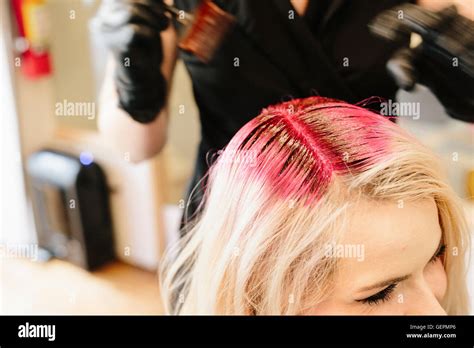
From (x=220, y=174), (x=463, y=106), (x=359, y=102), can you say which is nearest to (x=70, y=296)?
(x=220, y=174)

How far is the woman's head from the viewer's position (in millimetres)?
825

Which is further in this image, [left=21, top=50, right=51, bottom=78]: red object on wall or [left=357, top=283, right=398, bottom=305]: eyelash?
[left=21, top=50, right=51, bottom=78]: red object on wall

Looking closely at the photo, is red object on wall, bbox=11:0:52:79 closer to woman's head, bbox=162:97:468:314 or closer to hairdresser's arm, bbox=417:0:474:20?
woman's head, bbox=162:97:468:314

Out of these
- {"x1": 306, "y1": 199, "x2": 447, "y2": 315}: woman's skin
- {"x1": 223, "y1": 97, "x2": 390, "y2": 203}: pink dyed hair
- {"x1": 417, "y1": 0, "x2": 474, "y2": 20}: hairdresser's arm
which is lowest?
{"x1": 306, "y1": 199, "x2": 447, "y2": 315}: woman's skin

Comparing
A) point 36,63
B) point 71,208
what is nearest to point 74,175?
point 71,208

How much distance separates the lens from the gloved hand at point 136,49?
92cm

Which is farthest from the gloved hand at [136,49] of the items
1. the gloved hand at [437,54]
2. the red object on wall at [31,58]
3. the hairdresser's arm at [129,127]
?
the gloved hand at [437,54]

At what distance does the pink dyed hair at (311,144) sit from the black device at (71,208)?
296 mm

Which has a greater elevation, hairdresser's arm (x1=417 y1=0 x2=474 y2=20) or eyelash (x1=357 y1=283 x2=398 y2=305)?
hairdresser's arm (x1=417 y1=0 x2=474 y2=20)

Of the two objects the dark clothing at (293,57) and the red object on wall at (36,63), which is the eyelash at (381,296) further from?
the red object on wall at (36,63)

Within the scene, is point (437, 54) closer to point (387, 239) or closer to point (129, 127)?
point (387, 239)

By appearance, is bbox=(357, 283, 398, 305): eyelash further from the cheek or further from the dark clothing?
the dark clothing

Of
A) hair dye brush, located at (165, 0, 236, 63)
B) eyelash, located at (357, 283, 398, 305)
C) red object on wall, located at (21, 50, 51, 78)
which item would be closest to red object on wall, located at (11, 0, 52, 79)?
red object on wall, located at (21, 50, 51, 78)
